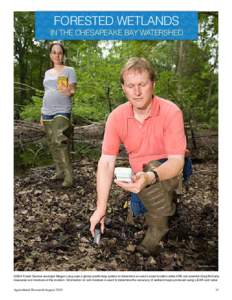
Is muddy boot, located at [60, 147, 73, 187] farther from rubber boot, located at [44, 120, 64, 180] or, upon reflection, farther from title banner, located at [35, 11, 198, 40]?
title banner, located at [35, 11, 198, 40]

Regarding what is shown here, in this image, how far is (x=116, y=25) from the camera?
342 centimetres

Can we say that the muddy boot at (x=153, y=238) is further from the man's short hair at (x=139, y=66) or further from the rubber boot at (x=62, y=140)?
the man's short hair at (x=139, y=66)

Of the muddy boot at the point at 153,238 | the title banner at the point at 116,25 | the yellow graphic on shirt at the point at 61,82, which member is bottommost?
the muddy boot at the point at 153,238

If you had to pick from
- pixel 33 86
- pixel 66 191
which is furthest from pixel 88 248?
pixel 33 86

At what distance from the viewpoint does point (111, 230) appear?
11.3 ft

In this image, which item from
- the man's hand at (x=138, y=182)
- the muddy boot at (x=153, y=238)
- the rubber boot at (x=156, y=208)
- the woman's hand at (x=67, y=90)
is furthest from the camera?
the woman's hand at (x=67, y=90)

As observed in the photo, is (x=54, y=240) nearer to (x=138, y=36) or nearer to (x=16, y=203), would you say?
(x=16, y=203)

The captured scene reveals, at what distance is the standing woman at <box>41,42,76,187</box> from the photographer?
3463 mm

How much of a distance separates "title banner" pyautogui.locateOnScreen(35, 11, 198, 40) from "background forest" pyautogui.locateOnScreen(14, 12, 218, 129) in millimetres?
46

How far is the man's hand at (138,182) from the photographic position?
10.2 ft

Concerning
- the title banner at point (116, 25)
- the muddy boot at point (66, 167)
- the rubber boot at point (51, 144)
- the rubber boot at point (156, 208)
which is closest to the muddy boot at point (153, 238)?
the rubber boot at point (156, 208)

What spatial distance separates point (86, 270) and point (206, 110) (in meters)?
1.34

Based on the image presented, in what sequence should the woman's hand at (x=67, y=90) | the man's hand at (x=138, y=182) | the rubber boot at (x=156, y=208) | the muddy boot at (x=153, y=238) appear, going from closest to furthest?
the man's hand at (x=138, y=182)
the rubber boot at (x=156, y=208)
the muddy boot at (x=153, y=238)
the woman's hand at (x=67, y=90)

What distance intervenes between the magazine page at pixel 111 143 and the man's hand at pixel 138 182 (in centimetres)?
14
